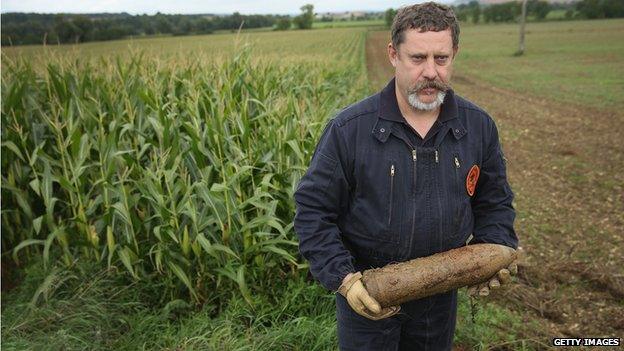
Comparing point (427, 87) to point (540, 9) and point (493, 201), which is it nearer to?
point (493, 201)

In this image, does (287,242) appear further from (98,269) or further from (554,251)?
(554,251)

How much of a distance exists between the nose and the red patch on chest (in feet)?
1.30

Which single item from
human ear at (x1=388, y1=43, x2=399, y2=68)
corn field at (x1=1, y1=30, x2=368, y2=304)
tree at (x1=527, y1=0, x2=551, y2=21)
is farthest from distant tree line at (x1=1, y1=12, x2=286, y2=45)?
tree at (x1=527, y1=0, x2=551, y2=21)

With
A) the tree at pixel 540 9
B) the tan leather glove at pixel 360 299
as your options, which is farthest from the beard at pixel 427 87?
the tree at pixel 540 9

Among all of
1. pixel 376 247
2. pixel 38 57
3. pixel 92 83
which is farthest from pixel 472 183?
pixel 38 57

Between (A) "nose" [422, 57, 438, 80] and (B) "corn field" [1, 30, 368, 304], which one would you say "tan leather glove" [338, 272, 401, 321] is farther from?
(B) "corn field" [1, 30, 368, 304]

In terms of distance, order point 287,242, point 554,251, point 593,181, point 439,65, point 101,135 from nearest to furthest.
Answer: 1. point 439,65
2. point 287,242
3. point 101,135
4. point 554,251
5. point 593,181

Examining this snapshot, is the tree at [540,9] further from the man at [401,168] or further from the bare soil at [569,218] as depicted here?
the man at [401,168]

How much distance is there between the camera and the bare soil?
3.33m

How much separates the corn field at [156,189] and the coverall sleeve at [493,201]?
4.37 feet

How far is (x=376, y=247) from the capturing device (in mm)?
1842

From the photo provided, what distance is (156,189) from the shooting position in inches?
123

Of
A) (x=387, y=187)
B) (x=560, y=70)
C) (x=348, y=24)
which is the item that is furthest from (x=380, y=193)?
(x=348, y=24)

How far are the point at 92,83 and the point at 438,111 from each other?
11.8 feet
